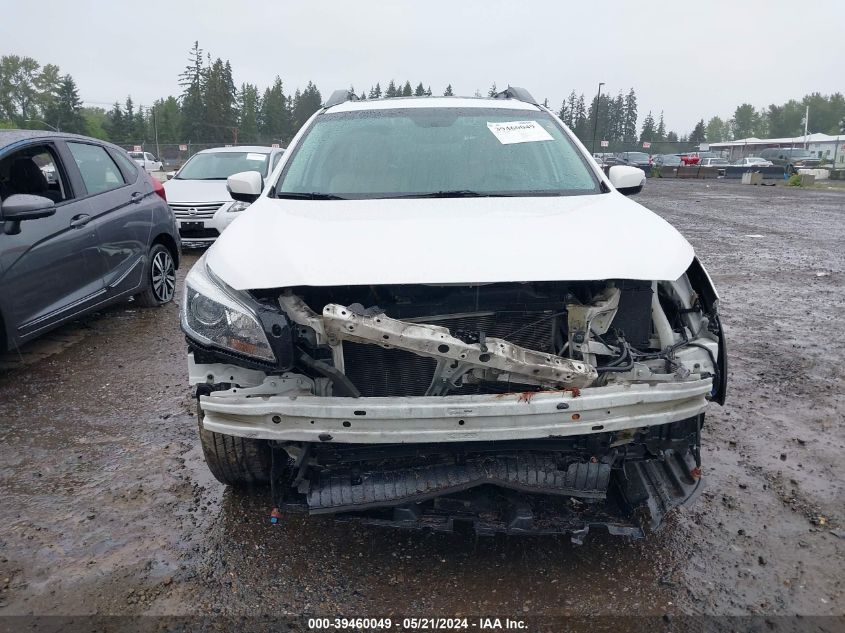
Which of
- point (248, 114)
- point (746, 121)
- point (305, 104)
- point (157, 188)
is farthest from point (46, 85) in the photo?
point (746, 121)

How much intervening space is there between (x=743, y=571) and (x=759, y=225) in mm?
12723

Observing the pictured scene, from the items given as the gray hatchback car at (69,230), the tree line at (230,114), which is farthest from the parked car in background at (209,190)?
the tree line at (230,114)

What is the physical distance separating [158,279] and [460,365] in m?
5.12

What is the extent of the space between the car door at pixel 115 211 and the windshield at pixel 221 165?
13.8ft

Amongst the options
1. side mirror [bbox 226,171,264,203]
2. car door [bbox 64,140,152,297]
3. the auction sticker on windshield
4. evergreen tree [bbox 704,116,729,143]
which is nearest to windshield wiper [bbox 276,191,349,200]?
side mirror [bbox 226,171,264,203]

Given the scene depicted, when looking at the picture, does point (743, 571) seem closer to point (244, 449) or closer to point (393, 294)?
point (393, 294)

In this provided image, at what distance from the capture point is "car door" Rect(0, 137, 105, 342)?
14.3 feet

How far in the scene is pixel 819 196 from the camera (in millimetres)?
22547

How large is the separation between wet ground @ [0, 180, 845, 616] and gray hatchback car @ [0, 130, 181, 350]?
0.67 metres

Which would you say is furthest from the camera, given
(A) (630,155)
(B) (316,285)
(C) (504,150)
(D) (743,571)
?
(A) (630,155)

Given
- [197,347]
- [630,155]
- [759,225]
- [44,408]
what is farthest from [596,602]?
[630,155]

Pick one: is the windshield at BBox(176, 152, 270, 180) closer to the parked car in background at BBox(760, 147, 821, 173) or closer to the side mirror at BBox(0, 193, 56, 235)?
the side mirror at BBox(0, 193, 56, 235)

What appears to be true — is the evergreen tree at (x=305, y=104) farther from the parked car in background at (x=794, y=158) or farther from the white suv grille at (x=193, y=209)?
the white suv grille at (x=193, y=209)

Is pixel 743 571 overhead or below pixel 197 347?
below
